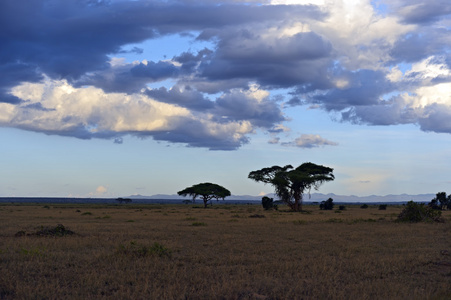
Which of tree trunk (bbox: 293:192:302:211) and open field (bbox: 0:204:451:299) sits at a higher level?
tree trunk (bbox: 293:192:302:211)

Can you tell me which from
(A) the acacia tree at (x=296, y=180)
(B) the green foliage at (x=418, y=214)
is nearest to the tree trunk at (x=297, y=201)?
(A) the acacia tree at (x=296, y=180)

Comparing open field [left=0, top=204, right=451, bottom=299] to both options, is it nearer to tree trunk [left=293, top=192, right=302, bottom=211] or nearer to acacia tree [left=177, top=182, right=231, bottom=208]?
tree trunk [left=293, top=192, right=302, bottom=211]

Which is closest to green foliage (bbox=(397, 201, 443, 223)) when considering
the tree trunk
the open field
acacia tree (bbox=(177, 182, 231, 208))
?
the open field

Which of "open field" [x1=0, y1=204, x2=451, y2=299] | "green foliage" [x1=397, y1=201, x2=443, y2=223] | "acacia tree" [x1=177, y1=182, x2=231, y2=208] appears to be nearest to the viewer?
"open field" [x1=0, y1=204, x2=451, y2=299]

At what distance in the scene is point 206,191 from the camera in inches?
4825

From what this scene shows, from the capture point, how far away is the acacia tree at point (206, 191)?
121688 millimetres

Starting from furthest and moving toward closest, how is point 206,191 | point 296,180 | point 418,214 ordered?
1. point 206,191
2. point 296,180
3. point 418,214

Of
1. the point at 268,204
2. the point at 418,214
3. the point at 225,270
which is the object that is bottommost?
the point at 225,270

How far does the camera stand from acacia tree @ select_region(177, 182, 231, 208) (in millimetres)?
121688

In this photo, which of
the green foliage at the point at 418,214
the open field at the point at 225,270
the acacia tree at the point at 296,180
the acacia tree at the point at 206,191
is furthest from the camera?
the acacia tree at the point at 206,191

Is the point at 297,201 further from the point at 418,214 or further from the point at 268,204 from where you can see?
the point at 418,214

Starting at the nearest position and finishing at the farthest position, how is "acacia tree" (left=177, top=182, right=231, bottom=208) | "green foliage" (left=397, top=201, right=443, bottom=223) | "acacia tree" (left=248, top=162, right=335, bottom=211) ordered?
"green foliage" (left=397, top=201, right=443, bottom=223) → "acacia tree" (left=248, top=162, right=335, bottom=211) → "acacia tree" (left=177, top=182, right=231, bottom=208)

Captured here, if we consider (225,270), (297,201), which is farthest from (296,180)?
(225,270)

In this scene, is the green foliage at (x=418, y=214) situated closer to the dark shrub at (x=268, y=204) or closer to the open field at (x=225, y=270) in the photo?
the open field at (x=225, y=270)
